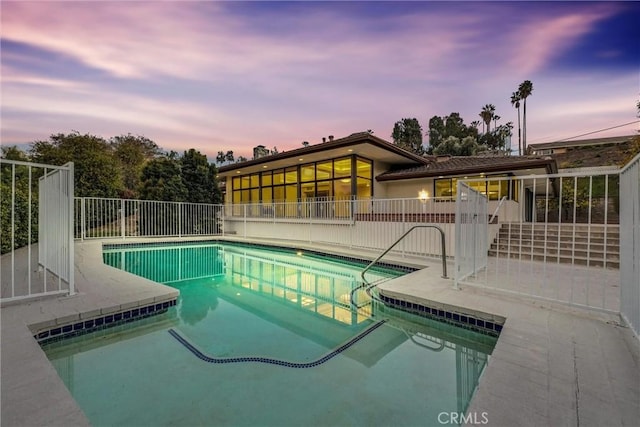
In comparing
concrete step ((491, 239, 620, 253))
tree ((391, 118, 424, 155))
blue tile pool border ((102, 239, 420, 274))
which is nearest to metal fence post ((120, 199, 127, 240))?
blue tile pool border ((102, 239, 420, 274))

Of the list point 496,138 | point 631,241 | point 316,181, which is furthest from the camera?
point 496,138

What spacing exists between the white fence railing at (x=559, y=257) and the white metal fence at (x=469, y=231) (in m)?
0.15

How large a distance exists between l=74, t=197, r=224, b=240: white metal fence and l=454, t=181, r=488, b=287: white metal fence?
12.4 m

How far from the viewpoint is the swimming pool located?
2086 millimetres

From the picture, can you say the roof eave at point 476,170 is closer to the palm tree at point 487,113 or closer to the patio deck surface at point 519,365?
the patio deck surface at point 519,365

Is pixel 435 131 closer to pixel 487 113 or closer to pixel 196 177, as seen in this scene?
pixel 487 113

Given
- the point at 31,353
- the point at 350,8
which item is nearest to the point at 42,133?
the point at 350,8

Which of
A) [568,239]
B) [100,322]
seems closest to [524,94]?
[568,239]

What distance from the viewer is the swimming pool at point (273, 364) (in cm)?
209

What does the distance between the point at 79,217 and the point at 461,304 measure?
534 inches

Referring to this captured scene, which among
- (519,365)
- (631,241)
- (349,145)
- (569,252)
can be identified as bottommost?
(519,365)


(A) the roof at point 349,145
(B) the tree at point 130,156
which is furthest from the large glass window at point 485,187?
(B) the tree at point 130,156

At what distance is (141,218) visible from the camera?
12352mm

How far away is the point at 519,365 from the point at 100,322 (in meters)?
4.42
